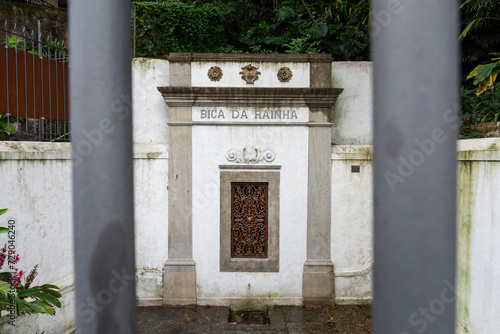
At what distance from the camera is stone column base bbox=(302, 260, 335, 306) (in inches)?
216

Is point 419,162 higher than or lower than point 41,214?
higher

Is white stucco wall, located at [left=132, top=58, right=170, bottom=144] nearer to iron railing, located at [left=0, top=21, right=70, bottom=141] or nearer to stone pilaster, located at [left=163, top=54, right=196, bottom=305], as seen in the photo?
stone pilaster, located at [left=163, top=54, right=196, bottom=305]

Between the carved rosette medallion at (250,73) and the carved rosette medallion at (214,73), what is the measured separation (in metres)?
0.39

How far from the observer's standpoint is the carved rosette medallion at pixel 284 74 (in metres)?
5.57

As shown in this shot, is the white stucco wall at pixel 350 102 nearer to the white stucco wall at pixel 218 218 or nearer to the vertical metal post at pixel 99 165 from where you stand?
the white stucco wall at pixel 218 218

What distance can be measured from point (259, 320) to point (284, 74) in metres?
4.15

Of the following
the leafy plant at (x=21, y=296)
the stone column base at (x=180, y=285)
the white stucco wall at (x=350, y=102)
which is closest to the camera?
the leafy plant at (x=21, y=296)

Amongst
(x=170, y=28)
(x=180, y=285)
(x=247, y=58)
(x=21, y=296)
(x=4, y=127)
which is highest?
(x=170, y=28)

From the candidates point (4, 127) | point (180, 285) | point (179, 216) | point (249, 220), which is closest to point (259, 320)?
point (180, 285)

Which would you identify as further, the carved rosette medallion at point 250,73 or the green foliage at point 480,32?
the green foliage at point 480,32

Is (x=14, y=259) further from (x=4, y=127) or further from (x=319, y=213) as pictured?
(x=319, y=213)

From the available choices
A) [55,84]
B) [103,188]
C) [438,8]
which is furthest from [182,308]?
[438,8]

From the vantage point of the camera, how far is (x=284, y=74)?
219 inches

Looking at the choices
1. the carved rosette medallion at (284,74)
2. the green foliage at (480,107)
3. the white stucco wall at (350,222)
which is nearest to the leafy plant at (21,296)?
the white stucco wall at (350,222)
